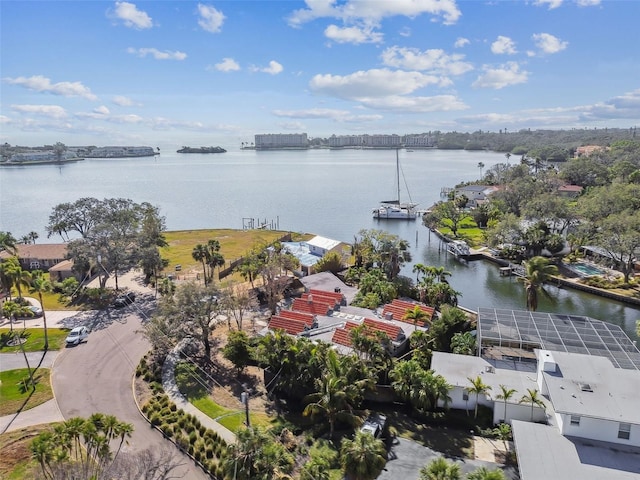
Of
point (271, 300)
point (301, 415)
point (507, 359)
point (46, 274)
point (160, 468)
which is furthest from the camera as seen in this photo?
point (46, 274)

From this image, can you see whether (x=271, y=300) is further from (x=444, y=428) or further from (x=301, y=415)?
(x=444, y=428)

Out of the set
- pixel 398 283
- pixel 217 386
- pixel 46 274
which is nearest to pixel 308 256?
pixel 398 283

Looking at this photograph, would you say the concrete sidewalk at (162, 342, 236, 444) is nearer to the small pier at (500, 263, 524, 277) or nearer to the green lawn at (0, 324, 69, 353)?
the green lawn at (0, 324, 69, 353)

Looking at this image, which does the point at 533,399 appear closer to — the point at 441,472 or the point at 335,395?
the point at 441,472

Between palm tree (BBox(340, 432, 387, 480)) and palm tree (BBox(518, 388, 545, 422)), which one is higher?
palm tree (BBox(340, 432, 387, 480))

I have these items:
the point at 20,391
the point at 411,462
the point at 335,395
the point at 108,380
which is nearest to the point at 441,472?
the point at 411,462

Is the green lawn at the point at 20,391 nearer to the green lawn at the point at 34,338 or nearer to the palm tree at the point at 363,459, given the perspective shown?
the green lawn at the point at 34,338

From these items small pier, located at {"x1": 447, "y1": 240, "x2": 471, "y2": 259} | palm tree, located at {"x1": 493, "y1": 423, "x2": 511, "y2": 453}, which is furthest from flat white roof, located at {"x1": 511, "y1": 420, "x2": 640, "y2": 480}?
small pier, located at {"x1": 447, "y1": 240, "x2": 471, "y2": 259}
